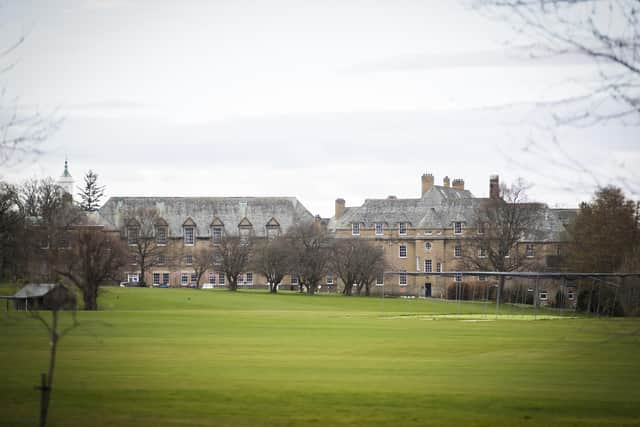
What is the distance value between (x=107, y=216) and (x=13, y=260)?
182 ft

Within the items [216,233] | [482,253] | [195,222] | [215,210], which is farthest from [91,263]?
[215,210]

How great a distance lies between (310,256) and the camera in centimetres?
10544

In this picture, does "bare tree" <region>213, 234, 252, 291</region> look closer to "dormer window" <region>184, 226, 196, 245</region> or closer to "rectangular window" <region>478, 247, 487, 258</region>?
"dormer window" <region>184, 226, 196, 245</region>

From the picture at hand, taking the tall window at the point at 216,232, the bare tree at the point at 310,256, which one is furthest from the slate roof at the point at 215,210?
the bare tree at the point at 310,256

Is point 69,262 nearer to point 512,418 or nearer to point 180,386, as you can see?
point 180,386

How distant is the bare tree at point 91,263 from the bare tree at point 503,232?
39.1m

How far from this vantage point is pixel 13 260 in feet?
215

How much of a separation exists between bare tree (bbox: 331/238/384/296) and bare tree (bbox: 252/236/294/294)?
477 cm

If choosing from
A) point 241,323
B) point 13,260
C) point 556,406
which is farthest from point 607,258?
point 556,406

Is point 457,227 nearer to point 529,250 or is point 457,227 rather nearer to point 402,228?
point 402,228

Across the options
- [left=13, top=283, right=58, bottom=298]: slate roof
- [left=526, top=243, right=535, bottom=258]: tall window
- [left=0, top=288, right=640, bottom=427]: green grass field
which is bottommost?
[left=0, top=288, right=640, bottom=427]: green grass field

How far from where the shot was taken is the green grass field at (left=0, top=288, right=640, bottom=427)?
787 inches

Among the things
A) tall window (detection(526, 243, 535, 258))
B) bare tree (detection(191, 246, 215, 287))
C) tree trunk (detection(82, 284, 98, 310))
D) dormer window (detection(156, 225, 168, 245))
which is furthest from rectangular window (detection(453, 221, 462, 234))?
tree trunk (detection(82, 284, 98, 310))

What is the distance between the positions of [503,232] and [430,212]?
54.8ft
